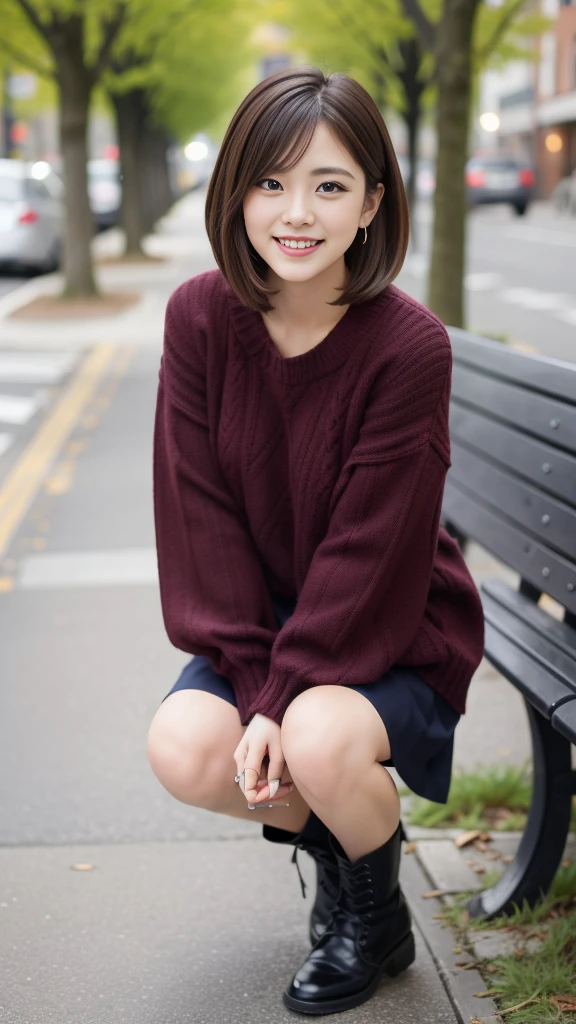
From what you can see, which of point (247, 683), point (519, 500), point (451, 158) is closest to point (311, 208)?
point (247, 683)

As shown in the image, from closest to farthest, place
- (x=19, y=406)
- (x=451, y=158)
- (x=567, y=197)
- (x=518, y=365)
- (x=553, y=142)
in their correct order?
(x=518, y=365) < (x=19, y=406) < (x=451, y=158) < (x=567, y=197) < (x=553, y=142)

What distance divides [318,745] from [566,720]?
0.49 meters

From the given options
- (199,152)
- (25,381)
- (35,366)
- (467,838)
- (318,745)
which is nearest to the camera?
(318,745)

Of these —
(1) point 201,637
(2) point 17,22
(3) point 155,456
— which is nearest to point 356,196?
(3) point 155,456

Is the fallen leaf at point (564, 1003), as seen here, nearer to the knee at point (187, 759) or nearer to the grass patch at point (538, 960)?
the grass patch at point (538, 960)

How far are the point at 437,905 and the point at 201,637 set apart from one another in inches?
35.6

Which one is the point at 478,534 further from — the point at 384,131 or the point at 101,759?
the point at 384,131

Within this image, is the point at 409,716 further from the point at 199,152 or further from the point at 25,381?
the point at 199,152

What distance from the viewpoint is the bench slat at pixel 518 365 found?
10.3ft

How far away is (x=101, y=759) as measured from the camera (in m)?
3.76

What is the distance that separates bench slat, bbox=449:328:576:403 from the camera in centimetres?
313

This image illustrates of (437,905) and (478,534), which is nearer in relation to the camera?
(437,905)

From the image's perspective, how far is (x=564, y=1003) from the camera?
8.13 feet

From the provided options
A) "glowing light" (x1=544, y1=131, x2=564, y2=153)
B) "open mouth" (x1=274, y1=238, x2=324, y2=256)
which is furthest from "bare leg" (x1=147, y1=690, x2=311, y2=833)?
"glowing light" (x1=544, y1=131, x2=564, y2=153)
